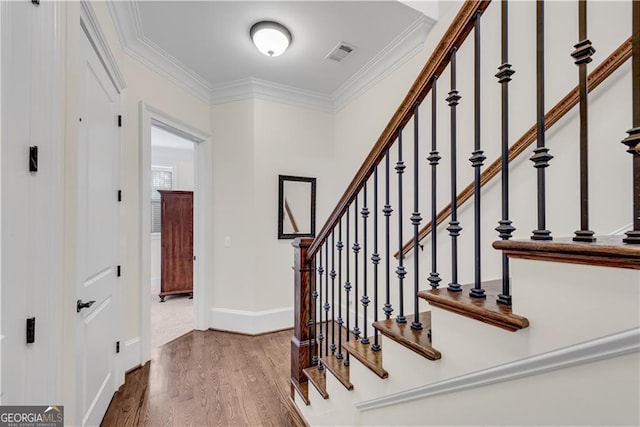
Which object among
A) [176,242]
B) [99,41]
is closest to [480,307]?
[99,41]

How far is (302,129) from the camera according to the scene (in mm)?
3629

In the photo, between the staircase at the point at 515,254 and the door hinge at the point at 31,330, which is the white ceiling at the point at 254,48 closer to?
the staircase at the point at 515,254

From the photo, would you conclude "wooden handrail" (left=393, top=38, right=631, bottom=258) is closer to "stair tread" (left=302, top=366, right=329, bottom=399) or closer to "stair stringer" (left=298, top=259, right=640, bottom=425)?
"stair stringer" (left=298, top=259, right=640, bottom=425)

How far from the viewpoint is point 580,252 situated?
0.59 m

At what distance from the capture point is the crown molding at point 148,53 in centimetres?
216

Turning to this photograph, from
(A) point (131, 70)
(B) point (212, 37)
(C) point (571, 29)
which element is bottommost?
(C) point (571, 29)

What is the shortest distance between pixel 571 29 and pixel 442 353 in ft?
5.73

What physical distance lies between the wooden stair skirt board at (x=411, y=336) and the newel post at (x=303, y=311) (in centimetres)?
78

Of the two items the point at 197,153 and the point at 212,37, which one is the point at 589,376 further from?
the point at 197,153

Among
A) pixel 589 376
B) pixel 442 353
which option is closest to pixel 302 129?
pixel 442 353

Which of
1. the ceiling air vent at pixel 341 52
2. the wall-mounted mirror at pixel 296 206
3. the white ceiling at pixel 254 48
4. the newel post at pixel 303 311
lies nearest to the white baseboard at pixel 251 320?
the wall-mounted mirror at pixel 296 206

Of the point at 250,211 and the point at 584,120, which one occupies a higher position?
the point at 584,120

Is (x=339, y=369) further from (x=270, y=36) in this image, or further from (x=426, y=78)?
(x=270, y=36)

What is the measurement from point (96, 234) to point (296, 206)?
208 cm
